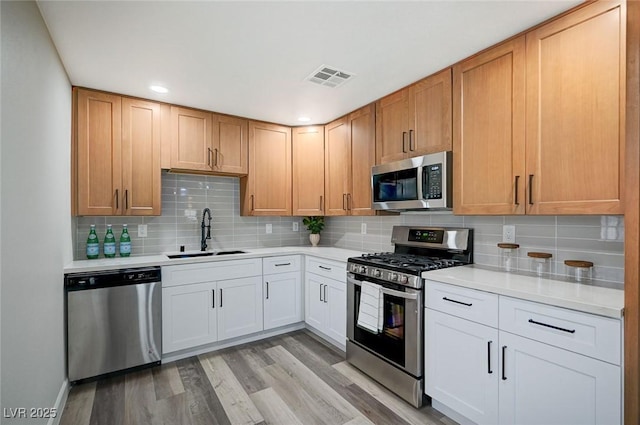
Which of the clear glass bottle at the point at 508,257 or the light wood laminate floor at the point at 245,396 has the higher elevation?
the clear glass bottle at the point at 508,257

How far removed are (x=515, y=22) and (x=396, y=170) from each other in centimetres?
124

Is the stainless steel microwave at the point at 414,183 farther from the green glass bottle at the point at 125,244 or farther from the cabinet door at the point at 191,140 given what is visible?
the green glass bottle at the point at 125,244

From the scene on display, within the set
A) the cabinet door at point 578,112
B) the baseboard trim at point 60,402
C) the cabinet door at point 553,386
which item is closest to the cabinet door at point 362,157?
the cabinet door at point 578,112

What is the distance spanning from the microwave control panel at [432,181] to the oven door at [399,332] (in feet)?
2.44

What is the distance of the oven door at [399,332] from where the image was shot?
208 cm

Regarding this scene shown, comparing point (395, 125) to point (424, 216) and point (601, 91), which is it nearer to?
point (424, 216)

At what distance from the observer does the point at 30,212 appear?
151cm

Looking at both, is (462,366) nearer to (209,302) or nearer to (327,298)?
(327,298)

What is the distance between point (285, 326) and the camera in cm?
340

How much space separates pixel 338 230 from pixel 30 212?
2.93 m

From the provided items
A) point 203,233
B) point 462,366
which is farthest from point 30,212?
point 462,366

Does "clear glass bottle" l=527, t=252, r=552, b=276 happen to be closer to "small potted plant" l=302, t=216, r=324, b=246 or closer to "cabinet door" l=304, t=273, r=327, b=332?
"cabinet door" l=304, t=273, r=327, b=332

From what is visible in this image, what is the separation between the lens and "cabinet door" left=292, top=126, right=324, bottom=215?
12.0 ft

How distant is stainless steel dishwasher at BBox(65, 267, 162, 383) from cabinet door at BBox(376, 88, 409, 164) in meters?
2.26
